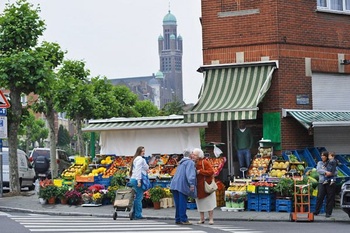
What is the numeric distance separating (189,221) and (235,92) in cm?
601

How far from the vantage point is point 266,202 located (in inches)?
893

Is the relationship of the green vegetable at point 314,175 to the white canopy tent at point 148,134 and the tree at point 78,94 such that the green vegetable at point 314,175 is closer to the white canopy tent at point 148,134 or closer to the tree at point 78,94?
the white canopy tent at point 148,134

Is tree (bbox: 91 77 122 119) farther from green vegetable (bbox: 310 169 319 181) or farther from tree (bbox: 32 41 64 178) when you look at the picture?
green vegetable (bbox: 310 169 319 181)

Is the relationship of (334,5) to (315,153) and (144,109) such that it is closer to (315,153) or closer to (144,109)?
(315,153)

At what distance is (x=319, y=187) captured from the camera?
862 inches

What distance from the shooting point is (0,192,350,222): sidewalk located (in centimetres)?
2123

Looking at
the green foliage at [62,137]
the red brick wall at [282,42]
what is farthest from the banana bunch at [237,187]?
the green foliage at [62,137]

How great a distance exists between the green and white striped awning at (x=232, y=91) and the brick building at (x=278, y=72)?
30 mm

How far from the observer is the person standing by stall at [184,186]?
19094 millimetres

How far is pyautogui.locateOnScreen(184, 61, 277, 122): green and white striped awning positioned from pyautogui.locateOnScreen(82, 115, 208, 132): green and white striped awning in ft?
3.65

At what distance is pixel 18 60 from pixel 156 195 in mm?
8094

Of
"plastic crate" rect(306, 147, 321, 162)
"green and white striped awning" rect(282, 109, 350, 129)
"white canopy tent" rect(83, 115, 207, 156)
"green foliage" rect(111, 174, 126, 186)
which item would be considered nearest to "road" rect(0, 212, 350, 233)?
"green and white striped awning" rect(282, 109, 350, 129)

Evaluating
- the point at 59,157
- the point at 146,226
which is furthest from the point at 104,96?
the point at 146,226

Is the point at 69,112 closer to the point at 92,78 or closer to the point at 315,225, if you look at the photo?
the point at 92,78
